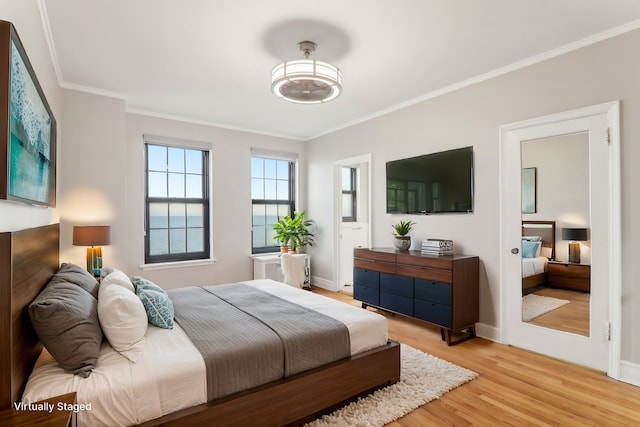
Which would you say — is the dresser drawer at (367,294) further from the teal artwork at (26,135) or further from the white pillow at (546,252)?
the teal artwork at (26,135)

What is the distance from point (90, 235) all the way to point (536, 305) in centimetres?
432

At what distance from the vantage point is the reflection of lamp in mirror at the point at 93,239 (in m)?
3.30

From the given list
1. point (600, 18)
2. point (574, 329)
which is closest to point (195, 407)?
point (574, 329)

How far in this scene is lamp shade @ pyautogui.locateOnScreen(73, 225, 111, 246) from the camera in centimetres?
330

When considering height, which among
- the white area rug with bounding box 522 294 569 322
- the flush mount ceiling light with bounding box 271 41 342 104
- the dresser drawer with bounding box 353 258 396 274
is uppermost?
the flush mount ceiling light with bounding box 271 41 342 104

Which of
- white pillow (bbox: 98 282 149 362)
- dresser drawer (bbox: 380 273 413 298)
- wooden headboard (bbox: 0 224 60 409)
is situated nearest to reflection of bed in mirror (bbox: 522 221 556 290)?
dresser drawer (bbox: 380 273 413 298)

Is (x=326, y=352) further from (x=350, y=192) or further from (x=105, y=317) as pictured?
(x=350, y=192)

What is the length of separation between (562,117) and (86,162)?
4.66 metres

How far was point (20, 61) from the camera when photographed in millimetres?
1646

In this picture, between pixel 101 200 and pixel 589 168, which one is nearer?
pixel 589 168

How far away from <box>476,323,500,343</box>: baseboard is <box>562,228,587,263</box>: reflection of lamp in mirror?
3.21 ft

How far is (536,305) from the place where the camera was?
305cm

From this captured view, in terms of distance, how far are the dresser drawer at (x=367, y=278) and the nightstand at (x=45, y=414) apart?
3068mm

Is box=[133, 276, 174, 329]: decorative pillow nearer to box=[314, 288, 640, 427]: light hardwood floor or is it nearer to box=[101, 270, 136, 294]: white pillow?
box=[101, 270, 136, 294]: white pillow
